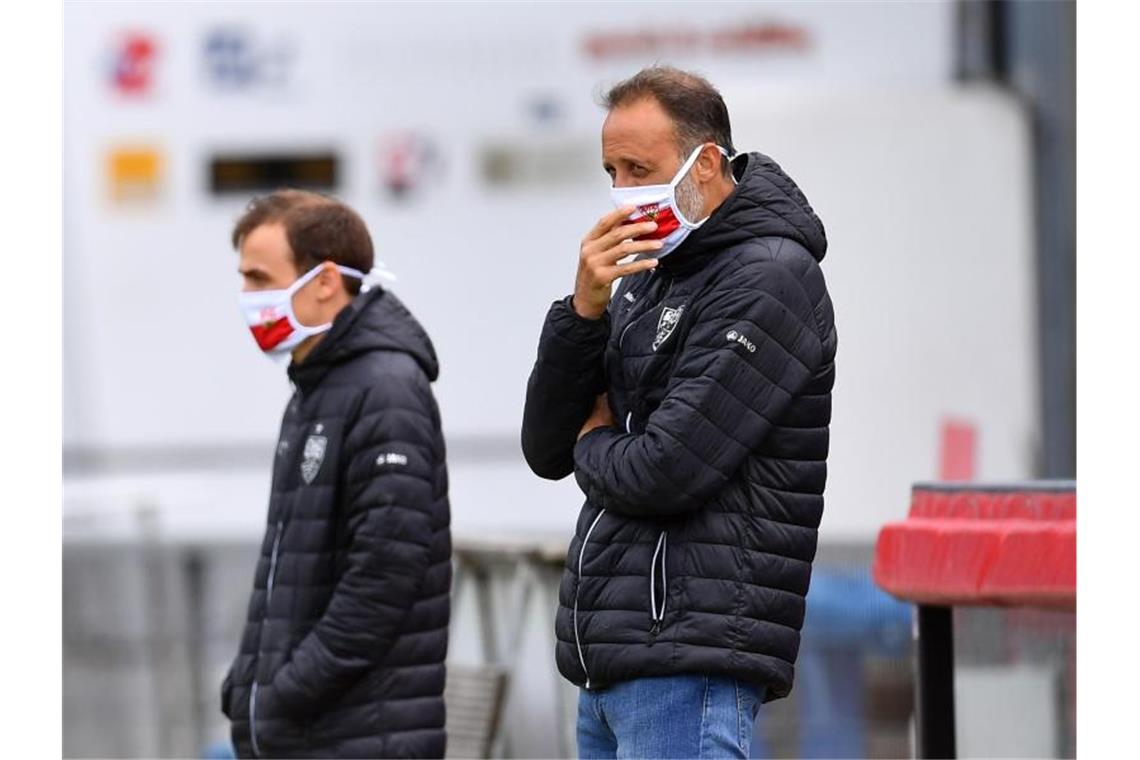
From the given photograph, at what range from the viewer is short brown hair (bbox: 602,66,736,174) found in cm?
328

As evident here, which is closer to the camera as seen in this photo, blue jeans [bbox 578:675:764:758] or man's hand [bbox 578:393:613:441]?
blue jeans [bbox 578:675:764:758]

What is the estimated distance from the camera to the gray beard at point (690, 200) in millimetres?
3256

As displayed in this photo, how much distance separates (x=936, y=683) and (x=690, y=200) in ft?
5.69

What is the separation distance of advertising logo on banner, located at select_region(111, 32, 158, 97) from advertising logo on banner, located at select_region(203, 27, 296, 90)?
232 mm

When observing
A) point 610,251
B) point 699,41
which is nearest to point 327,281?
point 610,251

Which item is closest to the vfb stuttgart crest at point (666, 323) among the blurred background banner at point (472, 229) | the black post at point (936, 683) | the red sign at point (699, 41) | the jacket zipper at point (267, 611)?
the jacket zipper at point (267, 611)

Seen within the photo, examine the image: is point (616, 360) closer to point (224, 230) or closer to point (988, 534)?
point (988, 534)

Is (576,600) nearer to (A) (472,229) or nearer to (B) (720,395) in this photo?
(B) (720,395)

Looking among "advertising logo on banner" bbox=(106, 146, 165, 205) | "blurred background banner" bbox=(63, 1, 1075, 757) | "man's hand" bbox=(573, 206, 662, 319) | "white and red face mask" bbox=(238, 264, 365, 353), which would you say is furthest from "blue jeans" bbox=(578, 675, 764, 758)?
"advertising logo on banner" bbox=(106, 146, 165, 205)

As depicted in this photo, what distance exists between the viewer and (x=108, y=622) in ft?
27.8

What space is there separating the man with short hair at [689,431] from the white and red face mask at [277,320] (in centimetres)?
100

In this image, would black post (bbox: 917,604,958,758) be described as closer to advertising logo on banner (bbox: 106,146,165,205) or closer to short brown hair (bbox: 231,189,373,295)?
short brown hair (bbox: 231,189,373,295)

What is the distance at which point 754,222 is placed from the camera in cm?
326
